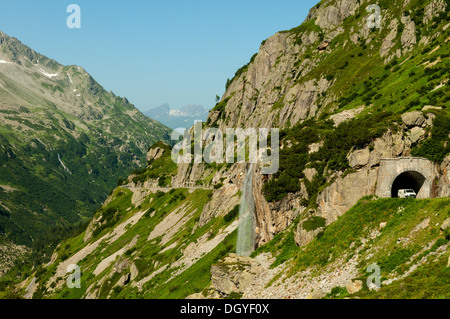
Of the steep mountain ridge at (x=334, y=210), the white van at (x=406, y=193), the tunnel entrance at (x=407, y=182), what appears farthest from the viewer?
the tunnel entrance at (x=407, y=182)

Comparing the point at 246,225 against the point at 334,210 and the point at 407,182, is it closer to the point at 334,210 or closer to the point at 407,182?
the point at 334,210

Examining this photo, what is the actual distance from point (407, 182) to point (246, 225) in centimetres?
3929

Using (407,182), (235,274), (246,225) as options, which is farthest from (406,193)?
(246,225)

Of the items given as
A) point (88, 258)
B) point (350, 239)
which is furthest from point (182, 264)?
point (88, 258)

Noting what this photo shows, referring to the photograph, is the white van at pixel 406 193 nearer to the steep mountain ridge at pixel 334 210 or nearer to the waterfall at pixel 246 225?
the steep mountain ridge at pixel 334 210

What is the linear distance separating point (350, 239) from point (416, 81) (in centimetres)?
7487

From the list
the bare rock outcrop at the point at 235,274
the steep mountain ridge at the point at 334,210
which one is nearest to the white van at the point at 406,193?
the steep mountain ridge at the point at 334,210

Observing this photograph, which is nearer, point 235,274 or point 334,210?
point 334,210

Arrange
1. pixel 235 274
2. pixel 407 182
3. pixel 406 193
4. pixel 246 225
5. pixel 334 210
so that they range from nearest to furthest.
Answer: pixel 406 193 → pixel 407 182 → pixel 334 210 → pixel 235 274 → pixel 246 225

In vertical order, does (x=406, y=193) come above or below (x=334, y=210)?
below

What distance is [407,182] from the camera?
56.5m

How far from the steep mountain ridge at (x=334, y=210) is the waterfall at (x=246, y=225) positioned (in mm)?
3212

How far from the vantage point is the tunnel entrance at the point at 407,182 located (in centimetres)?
5466

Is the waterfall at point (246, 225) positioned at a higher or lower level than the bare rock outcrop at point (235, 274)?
higher
